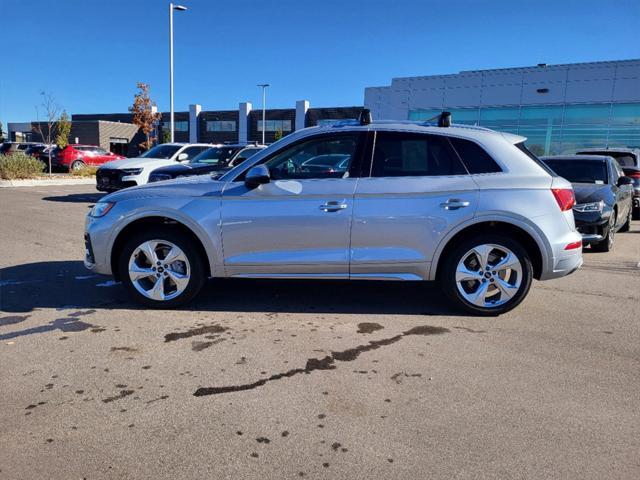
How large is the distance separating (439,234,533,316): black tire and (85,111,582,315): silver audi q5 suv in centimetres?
1

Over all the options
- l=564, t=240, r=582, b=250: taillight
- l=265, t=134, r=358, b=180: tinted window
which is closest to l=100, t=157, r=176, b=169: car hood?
l=265, t=134, r=358, b=180: tinted window

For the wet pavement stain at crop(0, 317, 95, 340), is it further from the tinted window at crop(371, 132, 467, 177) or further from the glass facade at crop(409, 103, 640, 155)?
the glass facade at crop(409, 103, 640, 155)

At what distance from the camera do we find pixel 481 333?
4273 mm

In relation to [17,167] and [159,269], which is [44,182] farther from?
[159,269]

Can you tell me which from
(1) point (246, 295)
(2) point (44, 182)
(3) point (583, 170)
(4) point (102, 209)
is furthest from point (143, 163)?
(3) point (583, 170)

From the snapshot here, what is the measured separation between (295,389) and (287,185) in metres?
1.96

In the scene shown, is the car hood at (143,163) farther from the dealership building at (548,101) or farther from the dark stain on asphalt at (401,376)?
the dealership building at (548,101)

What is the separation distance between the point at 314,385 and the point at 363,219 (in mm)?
1693

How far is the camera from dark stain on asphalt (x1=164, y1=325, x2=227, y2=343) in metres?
4.07

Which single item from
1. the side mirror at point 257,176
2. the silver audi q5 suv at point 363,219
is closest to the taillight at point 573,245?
the silver audi q5 suv at point 363,219

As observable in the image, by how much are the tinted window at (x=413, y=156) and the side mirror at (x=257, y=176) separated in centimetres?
97

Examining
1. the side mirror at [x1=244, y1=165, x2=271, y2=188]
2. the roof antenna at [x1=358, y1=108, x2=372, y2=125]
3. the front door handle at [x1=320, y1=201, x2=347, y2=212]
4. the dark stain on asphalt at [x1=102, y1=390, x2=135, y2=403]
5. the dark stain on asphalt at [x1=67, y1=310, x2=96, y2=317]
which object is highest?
the roof antenna at [x1=358, y1=108, x2=372, y2=125]

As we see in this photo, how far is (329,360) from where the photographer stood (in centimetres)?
368

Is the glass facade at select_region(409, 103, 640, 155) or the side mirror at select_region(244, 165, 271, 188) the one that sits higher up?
the glass facade at select_region(409, 103, 640, 155)
